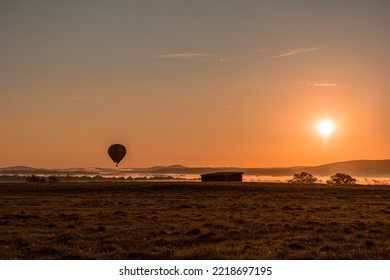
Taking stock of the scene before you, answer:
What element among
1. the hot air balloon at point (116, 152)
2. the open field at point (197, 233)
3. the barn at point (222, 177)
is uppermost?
the hot air balloon at point (116, 152)

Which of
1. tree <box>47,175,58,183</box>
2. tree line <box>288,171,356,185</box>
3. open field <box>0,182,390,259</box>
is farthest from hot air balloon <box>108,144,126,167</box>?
open field <box>0,182,390,259</box>

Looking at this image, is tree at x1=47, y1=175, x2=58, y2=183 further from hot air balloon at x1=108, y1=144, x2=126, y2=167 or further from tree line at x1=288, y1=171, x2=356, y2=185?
tree line at x1=288, y1=171, x2=356, y2=185

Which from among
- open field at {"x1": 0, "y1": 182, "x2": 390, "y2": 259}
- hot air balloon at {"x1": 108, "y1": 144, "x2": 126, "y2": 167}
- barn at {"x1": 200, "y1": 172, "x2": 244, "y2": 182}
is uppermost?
hot air balloon at {"x1": 108, "y1": 144, "x2": 126, "y2": 167}

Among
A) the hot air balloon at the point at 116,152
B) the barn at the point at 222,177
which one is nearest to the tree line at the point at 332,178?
the barn at the point at 222,177

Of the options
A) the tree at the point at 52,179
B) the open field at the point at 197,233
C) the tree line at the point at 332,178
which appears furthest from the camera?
the tree line at the point at 332,178

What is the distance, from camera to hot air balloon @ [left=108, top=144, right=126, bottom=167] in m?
108

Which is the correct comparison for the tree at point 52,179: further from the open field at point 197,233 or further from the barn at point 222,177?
the open field at point 197,233

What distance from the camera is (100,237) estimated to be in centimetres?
2464

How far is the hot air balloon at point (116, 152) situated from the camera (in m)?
108

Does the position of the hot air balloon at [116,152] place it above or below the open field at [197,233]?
above

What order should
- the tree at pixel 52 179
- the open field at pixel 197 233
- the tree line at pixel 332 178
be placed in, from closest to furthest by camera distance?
1. the open field at pixel 197 233
2. the tree at pixel 52 179
3. the tree line at pixel 332 178

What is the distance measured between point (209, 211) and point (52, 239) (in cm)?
1588

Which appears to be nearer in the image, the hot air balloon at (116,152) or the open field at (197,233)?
the open field at (197,233)
